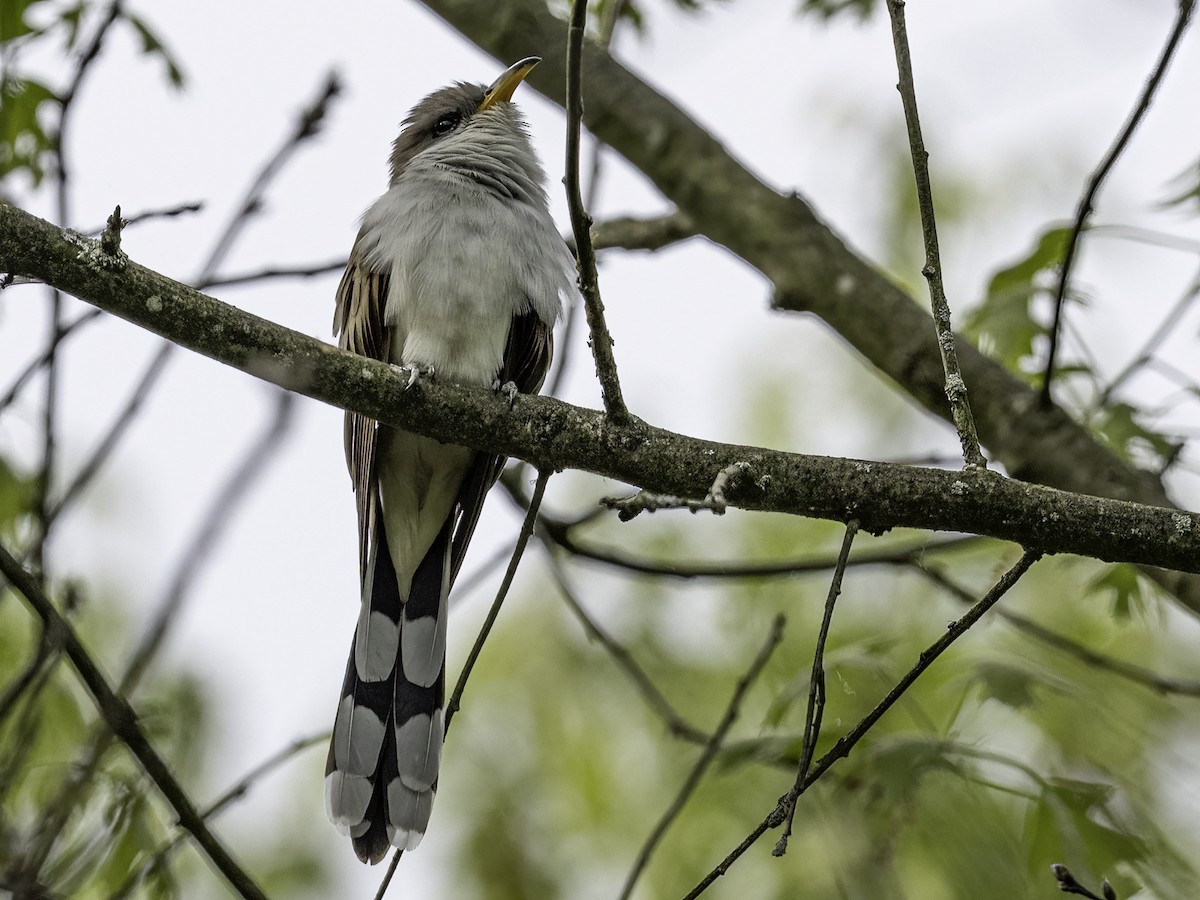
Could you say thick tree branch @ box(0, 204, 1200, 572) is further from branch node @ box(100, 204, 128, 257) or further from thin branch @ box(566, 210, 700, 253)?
thin branch @ box(566, 210, 700, 253)

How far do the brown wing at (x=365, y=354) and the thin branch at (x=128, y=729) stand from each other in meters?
1.25

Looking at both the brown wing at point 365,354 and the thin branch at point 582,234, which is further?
the brown wing at point 365,354

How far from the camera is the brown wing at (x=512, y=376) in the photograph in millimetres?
3945

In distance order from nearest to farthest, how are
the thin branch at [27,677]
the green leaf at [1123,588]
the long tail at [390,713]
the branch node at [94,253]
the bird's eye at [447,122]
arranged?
1. the branch node at [94,253]
2. the thin branch at [27,677]
3. the long tail at [390,713]
4. the green leaf at [1123,588]
5. the bird's eye at [447,122]

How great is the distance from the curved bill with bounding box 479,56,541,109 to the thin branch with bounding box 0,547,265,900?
253 cm

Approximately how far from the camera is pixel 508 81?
4.46m

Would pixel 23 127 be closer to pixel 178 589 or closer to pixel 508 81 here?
pixel 508 81

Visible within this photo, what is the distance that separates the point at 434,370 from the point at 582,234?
1.24 m

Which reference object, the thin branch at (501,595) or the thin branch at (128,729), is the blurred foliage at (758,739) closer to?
the thin branch at (128,729)

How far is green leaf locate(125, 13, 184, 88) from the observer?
14.1 ft

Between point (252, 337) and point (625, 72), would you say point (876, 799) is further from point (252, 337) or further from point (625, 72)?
point (625, 72)

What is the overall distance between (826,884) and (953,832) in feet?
2.51

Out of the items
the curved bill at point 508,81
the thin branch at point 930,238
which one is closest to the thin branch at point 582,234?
the thin branch at point 930,238

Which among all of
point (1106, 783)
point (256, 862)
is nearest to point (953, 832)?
point (1106, 783)
